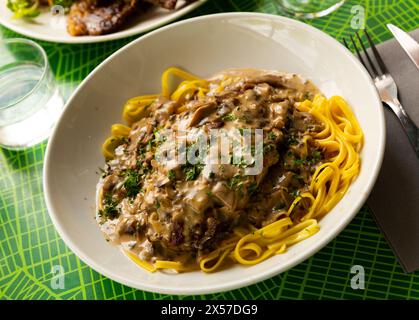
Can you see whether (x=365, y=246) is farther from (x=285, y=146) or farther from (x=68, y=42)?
(x=68, y=42)

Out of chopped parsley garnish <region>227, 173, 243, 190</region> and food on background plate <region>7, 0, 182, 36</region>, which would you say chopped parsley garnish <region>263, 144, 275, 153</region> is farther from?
food on background plate <region>7, 0, 182, 36</region>

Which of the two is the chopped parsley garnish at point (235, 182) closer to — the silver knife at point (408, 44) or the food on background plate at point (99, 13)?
the silver knife at point (408, 44)

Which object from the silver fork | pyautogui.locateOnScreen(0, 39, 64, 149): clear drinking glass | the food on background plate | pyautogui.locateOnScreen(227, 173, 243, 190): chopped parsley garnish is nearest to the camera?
pyautogui.locateOnScreen(227, 173, 243, 190): chopped parsley garnish

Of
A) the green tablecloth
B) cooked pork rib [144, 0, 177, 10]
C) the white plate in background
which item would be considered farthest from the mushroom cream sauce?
cooked pork rib [144, 0, 177, 10]

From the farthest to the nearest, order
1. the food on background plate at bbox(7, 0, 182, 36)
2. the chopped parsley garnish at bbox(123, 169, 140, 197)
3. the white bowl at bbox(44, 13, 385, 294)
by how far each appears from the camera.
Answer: the food on background plate at bbox(7, 0, 182, 36), the chopped parsley garnish at bbox(123, 169, 140, 197), the white bowl at bbox(44, 13, 385, 294)

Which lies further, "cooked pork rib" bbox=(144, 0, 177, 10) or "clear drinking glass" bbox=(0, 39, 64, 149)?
"cooked pork rib" bbox=(144, 0, 177, 10)

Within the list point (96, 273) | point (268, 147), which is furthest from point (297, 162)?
point (96, 273)

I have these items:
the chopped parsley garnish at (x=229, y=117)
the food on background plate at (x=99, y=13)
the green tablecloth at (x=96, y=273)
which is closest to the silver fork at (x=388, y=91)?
the green tablecloth at (x=96, y=273)

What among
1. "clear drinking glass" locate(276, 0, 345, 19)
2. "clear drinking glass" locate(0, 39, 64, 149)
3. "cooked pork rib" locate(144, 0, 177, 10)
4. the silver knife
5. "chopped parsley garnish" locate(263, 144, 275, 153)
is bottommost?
"clear drinking glass" locate(0, 39, 64, 149)
